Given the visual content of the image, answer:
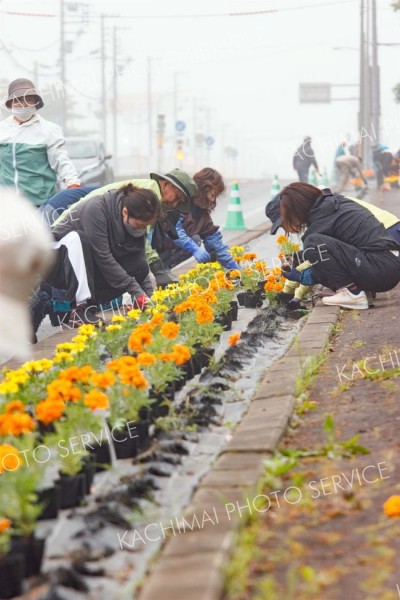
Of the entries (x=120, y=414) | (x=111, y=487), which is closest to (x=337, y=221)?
(x=120, y=414)

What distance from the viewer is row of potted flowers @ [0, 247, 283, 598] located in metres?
3.14

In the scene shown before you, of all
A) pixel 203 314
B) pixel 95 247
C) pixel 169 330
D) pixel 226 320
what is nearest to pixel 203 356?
pixel 203 314

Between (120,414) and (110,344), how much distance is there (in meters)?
1.68

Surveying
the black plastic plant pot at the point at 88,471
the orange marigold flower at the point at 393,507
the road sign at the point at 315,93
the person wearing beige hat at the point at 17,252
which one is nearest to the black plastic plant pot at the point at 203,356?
the black plastic plant pot at the point at 88,471

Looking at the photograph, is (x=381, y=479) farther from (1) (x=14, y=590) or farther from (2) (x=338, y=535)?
(1) (x=14, y=590)

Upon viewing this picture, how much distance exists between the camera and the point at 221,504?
11.5ft

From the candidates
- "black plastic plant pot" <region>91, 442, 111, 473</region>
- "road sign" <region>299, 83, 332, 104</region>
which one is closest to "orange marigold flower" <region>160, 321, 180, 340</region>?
"black plastic plant pot" <region>91, 442, 111, 473</region>

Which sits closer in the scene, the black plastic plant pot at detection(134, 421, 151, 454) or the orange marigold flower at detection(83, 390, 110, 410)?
the orange marigold flower at detection(83, 390, 110, 410)

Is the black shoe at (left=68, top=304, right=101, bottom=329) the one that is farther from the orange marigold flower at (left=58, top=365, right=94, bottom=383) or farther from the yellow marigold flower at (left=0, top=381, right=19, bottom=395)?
the orange marigold flower at (left=58, top=365, right=94, bottom=383)

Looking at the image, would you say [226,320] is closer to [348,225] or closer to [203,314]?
[348,225]

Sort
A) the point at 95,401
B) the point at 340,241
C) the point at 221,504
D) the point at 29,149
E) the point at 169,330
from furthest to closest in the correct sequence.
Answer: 1. the point at 29,149
2. the point at 340,241
3. the point at 169,330
4. the point at 95,401
5. the point at 221,504

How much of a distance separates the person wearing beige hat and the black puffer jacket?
513 centimetres

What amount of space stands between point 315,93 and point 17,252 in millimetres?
68466

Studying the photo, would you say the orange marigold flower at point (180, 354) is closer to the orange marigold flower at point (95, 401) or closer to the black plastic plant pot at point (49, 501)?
the orange marigold flower at point (95, 401)
